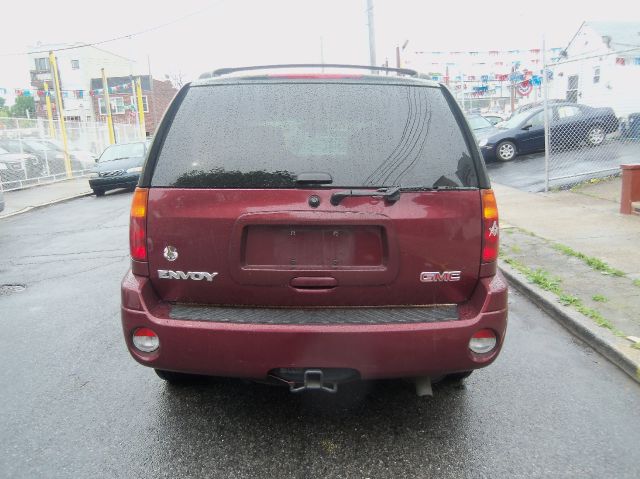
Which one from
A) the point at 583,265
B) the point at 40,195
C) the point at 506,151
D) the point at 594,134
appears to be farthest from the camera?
the point at 40,195

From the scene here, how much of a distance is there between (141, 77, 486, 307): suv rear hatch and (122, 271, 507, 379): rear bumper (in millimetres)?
147

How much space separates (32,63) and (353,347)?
72.5 meters

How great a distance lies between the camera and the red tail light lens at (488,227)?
2613 mm

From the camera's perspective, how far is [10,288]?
19.8 ft

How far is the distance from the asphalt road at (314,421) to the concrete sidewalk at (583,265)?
8.4 inches

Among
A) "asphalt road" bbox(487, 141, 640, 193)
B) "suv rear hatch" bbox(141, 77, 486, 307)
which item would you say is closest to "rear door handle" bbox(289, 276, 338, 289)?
"suv rear hatch" bbox(141, 77, 486, 307)

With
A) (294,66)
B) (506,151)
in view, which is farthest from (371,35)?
(294,66)

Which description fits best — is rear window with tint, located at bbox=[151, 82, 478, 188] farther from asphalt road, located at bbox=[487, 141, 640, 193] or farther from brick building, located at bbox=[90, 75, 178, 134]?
brick building, located at bbox=[90, 75, 178, 134]

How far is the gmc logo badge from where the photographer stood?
8.48ft

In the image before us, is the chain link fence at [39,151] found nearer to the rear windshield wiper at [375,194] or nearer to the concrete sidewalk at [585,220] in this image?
the concrete sidewalk at [585,220]

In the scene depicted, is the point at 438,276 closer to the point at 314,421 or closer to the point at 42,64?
the point at 314,421

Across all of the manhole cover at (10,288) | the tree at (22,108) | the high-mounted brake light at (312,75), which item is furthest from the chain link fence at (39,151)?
the tree at (22,108)

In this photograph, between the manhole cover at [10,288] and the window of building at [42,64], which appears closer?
the manhole cover at [10,288]

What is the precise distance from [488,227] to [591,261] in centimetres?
386
